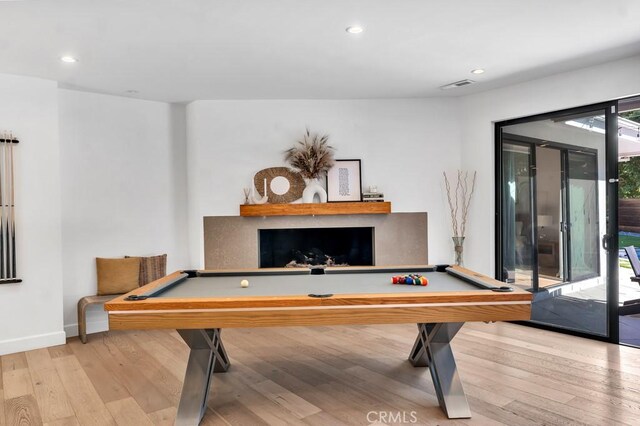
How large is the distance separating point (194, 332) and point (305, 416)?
83 centimetres

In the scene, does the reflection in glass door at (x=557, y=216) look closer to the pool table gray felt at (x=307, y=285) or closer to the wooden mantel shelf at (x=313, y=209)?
the wooden mantel shelf at (x=313, y=209)

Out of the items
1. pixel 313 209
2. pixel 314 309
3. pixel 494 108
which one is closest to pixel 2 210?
pixel 313 209

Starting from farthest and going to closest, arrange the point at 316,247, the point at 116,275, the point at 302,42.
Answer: the point at 316,247 < the point at 116,275 < the point at 302,42

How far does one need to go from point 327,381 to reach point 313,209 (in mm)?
2159

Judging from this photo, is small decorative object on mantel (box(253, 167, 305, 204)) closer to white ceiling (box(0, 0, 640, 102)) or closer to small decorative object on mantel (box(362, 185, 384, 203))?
small decorative object on mantel (box(362, 185, 384, 203))

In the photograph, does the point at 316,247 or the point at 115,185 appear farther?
the point at 316,247

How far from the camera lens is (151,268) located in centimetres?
479

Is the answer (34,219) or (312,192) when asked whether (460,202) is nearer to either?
(312,192)

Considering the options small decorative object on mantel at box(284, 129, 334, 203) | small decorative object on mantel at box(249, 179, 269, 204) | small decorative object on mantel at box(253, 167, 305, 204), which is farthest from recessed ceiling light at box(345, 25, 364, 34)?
small decorative object on mantel at box(249, 179, 269, 204)

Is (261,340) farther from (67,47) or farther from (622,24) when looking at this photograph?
(622,24)

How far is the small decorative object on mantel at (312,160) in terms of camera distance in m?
4.83

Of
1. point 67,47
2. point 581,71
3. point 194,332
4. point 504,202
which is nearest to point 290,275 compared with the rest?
point 194,332

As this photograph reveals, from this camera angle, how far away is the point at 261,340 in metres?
4.08

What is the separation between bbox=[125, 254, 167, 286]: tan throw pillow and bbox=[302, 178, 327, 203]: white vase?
5.92 ft
